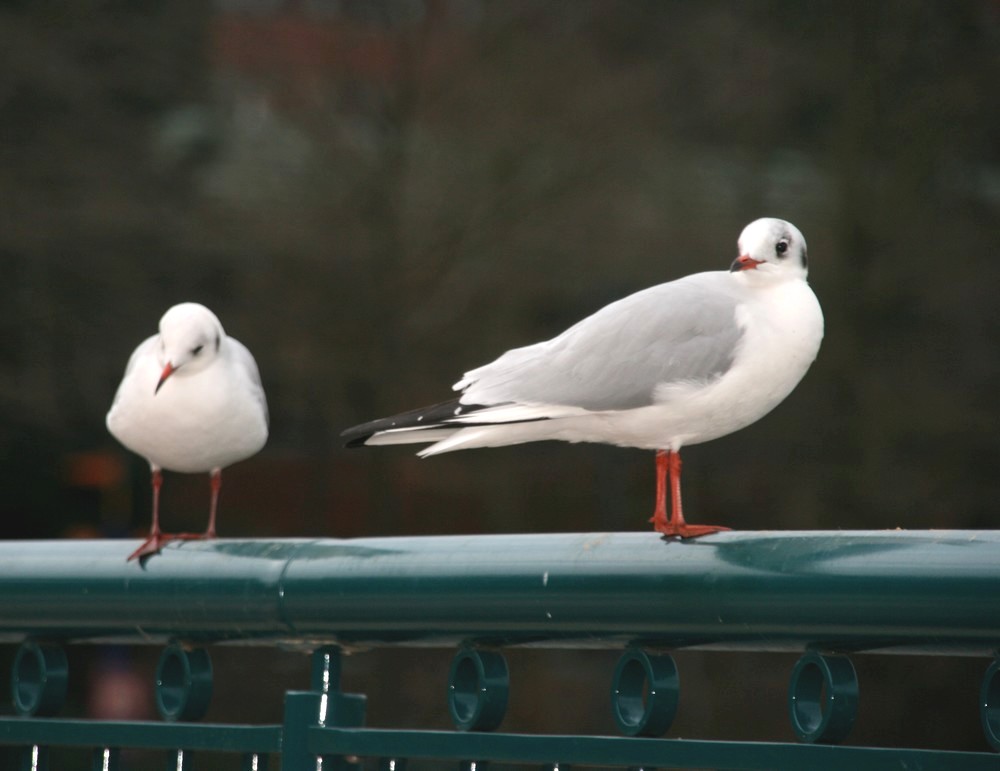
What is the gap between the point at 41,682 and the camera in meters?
2.36

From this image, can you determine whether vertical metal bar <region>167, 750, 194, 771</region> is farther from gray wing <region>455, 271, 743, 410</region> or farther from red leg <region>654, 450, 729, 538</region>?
gray wing <region>455, 271, 743, 410</region>

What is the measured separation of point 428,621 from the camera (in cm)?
186

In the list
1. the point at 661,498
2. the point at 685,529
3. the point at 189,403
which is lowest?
the point at 685,529

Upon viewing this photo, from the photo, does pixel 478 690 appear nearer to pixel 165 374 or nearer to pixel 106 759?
pixel 106 759

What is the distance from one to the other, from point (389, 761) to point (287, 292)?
9194 millimetres

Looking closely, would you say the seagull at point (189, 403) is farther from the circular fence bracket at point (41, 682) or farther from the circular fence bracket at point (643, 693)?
the circular fence bracket at point (643, 693)

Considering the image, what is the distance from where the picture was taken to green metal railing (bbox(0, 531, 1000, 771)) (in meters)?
1.50

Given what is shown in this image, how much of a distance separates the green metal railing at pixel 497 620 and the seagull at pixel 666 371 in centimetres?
54

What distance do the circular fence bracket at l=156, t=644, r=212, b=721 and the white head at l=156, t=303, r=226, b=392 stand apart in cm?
133

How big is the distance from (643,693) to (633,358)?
108 centimetres

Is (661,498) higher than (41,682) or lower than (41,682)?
higher

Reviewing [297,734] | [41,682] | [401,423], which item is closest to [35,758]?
[41,682]

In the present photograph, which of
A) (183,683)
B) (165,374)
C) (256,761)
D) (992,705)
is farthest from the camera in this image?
(165,374)

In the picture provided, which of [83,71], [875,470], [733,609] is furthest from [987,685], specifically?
[83,71]
